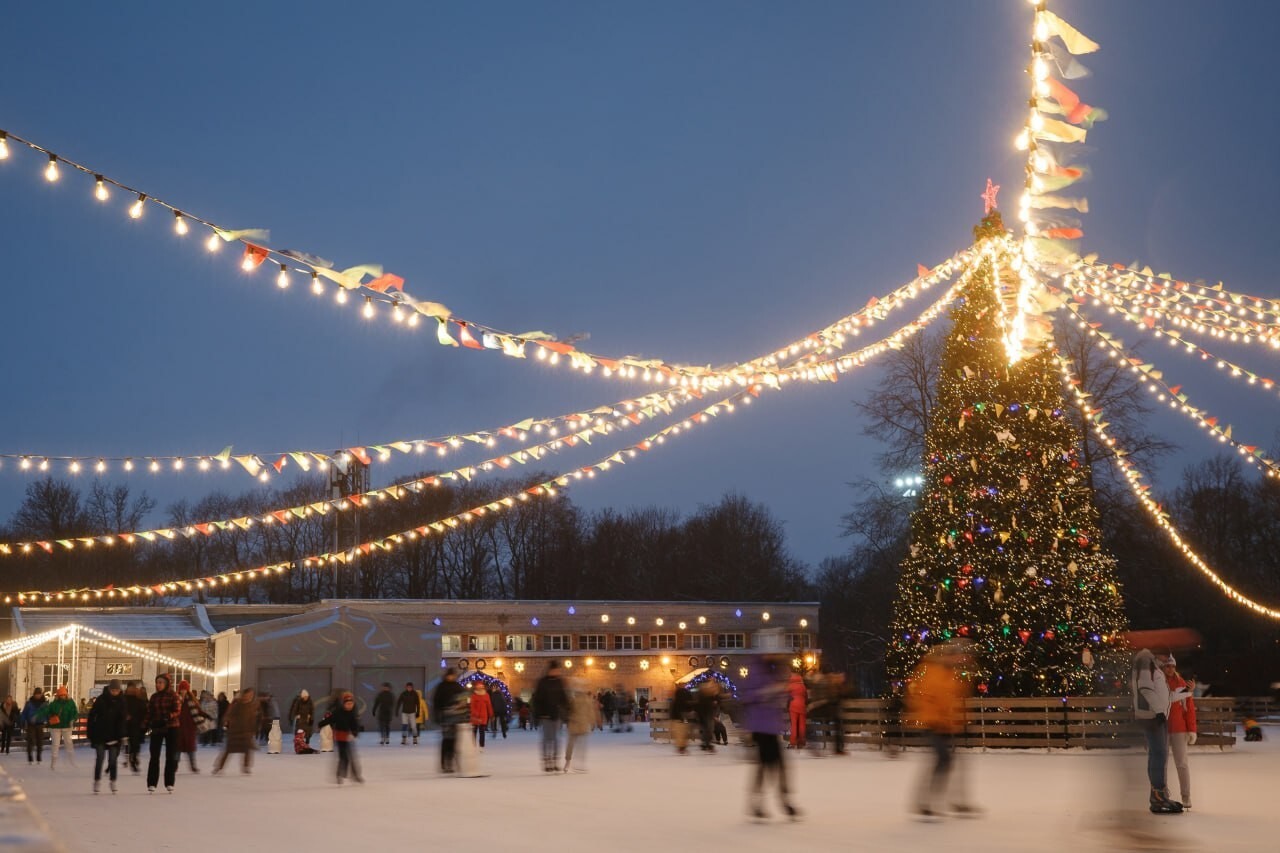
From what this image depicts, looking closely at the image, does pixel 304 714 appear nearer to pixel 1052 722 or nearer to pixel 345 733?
pixel 345 733

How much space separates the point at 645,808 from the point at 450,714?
5253 mm

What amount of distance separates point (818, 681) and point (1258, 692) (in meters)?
26.6

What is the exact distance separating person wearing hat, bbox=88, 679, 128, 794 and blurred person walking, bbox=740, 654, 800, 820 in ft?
28.1

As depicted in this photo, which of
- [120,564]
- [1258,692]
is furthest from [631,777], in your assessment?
[120,564]

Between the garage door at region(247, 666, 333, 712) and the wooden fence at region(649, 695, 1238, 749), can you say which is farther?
the garage door at region(247, 666, 333, 712)

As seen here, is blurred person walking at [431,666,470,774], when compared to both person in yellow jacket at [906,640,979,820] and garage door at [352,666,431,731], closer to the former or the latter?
person in yellow jacket at [906,640,979,820]

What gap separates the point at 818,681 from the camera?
21.9m

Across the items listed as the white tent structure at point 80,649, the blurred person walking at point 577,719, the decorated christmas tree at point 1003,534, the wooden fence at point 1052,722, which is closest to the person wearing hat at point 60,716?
the blurred person walking at point 577,719

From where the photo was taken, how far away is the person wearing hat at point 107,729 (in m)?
15.9

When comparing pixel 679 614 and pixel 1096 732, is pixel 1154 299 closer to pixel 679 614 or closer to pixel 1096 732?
pixel 1096 732

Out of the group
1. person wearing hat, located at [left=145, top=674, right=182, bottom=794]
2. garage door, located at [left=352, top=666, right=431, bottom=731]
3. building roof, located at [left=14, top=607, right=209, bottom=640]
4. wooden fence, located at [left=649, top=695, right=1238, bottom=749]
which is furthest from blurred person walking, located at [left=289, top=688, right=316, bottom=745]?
building roof, located at [left=14, top=607, right=209, bottom=640]

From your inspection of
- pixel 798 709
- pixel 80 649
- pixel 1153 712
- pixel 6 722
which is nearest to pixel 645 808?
pixel 1153 712

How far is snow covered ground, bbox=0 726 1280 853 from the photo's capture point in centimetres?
963

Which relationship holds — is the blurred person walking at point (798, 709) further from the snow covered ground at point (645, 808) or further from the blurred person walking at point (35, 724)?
the blurred person walking at point (35, 724)
